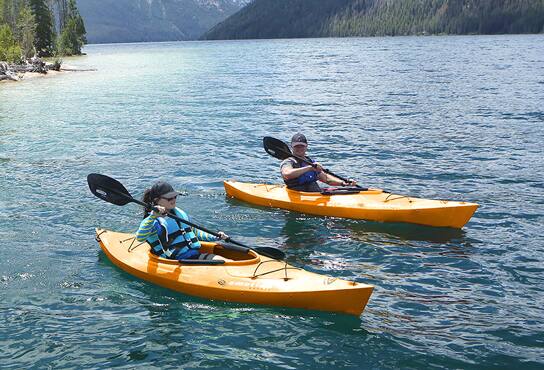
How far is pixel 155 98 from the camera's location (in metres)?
39.2

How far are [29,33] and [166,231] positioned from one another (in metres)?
70.5

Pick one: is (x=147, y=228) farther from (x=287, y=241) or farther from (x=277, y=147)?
(x=277, y=147)

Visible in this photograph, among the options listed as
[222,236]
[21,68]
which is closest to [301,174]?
[222,236]

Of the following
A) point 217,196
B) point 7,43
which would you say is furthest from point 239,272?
point 7,43

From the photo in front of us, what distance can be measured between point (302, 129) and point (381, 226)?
13782mm

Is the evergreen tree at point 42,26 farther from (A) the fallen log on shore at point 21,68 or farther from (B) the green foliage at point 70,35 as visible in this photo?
(A) the fallen log on shore at point 21,68

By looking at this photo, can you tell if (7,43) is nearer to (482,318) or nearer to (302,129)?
(302,129)

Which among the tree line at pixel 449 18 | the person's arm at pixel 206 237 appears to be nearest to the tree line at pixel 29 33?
the person's arm at pixel 206 237

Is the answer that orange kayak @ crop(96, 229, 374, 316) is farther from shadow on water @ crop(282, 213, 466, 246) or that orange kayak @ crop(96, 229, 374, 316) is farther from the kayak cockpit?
shadow on water @ crop(282, 213, 466, 246)

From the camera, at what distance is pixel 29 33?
238 ft

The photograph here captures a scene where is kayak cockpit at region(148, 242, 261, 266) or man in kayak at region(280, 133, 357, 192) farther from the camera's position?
man in kayak at region(280, 133, 357, 192)

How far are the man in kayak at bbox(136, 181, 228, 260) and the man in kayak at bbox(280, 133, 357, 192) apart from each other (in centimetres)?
443

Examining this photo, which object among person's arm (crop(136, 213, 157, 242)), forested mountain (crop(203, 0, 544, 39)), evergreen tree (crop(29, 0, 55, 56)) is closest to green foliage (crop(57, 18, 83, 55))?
evergreen tree (crop(29, 0, 55, 56))

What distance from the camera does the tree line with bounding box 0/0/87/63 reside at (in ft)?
207
